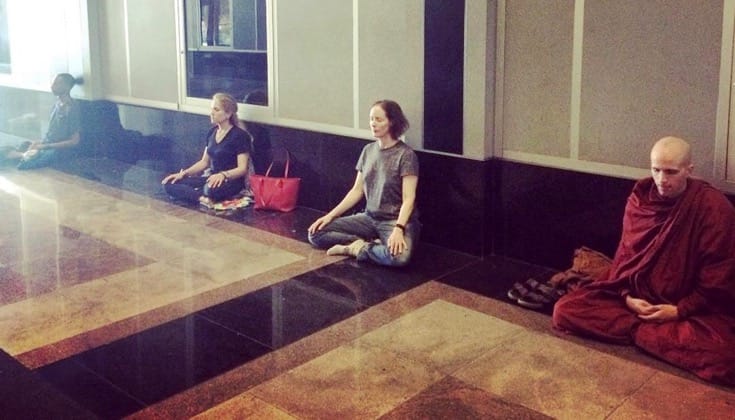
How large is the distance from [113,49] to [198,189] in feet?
8.72

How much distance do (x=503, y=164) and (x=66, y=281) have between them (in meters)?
2.61

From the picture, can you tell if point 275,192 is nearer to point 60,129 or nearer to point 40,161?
→ point 40,161

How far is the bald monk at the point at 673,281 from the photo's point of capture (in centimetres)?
338

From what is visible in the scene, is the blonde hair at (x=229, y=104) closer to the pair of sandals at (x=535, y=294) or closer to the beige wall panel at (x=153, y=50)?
the beige wall panel at (x=153, y=50)

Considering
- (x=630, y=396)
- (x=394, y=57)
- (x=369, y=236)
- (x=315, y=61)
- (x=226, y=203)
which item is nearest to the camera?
(x=630, y=396)

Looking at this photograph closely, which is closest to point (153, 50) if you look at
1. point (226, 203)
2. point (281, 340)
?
point (226, 203)

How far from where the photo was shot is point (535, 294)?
13.6ft

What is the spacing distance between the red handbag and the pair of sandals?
7.61ft

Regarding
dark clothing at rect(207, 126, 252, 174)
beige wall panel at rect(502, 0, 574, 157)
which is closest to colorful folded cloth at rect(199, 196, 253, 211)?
dark clothing at rect(207, 126, 252, 174)

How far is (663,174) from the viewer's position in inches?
137

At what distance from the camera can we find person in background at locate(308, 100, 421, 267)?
187 inches

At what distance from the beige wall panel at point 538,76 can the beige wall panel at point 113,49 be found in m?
4.73

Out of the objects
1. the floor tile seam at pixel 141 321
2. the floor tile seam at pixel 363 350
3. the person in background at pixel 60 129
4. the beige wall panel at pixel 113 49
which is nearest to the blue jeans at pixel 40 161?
the person in background at pixel 60 129

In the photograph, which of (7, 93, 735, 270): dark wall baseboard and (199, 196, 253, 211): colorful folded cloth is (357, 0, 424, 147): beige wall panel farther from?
(199, 196, 253, 211): colorful folded cloth
